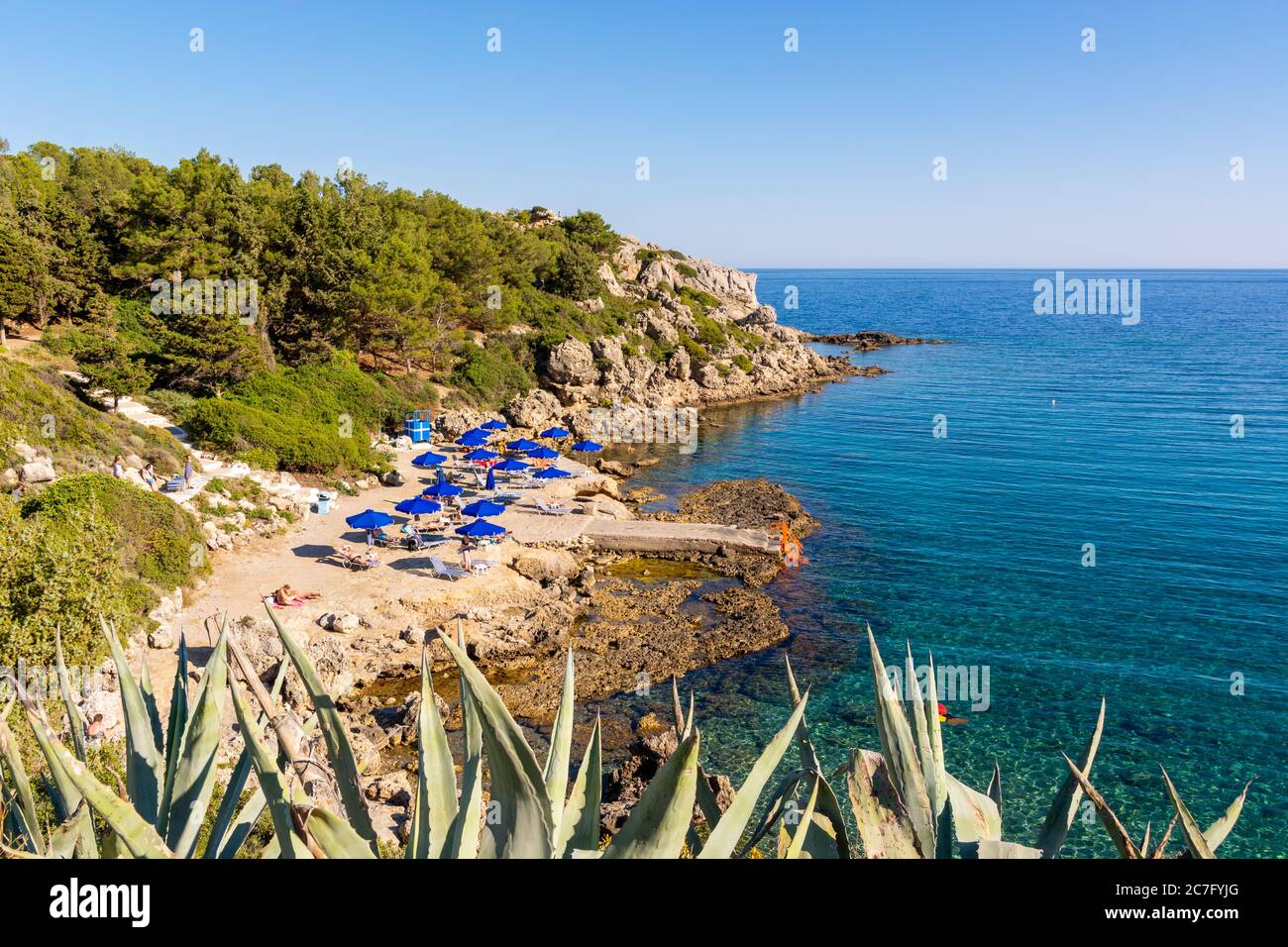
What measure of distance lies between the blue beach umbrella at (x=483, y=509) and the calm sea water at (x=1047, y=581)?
9459mm

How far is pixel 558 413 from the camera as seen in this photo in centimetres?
4606

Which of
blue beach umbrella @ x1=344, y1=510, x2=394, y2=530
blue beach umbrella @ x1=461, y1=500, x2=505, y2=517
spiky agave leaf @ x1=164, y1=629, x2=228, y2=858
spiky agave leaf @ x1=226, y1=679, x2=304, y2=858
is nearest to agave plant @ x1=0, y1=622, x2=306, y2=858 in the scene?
spiky agave leaf @ x1=164, y1=629, x2=228, y2=858

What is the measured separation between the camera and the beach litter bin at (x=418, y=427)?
37.7m

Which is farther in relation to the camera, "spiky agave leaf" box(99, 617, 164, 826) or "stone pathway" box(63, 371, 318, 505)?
"stone pathway" box(63, 371, 318, 505)

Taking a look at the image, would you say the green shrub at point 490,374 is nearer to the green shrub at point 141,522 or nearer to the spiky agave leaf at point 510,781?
the green shrub at point 141,522

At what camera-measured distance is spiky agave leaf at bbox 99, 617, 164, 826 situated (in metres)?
3.66

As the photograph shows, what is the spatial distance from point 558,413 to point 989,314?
11308 cm

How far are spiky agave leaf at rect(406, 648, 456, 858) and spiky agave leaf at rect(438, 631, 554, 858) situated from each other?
0.34 m

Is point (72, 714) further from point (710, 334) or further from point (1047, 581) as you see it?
point (710, 334)

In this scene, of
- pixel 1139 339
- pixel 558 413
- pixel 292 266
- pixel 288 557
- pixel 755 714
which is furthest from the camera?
pixel 1139 339

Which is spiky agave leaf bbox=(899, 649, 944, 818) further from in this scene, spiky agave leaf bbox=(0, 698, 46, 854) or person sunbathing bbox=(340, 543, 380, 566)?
person sunbathing bbox=(340, 543, 380, 566)
